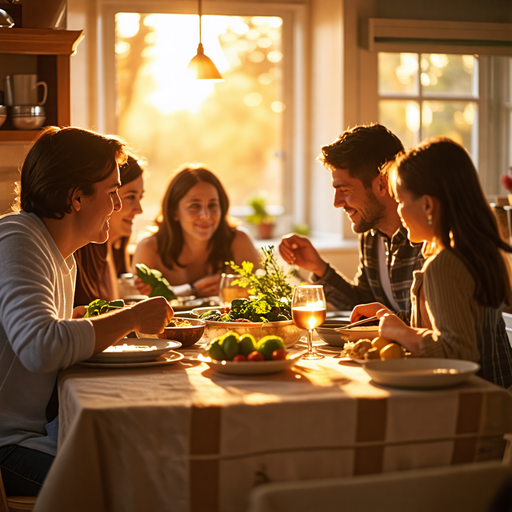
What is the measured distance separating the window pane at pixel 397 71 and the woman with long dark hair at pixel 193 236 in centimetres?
160

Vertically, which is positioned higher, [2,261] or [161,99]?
[161,99]

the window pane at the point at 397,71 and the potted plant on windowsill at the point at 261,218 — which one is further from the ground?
the window pane at the point at 397,71

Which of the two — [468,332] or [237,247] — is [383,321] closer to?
[468,332]

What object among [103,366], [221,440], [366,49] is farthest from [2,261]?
[366,49]

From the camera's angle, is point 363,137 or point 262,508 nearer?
point 262,508

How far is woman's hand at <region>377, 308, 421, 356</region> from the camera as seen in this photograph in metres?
1.52

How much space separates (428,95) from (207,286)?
87.9 inches

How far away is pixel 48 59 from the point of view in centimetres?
279

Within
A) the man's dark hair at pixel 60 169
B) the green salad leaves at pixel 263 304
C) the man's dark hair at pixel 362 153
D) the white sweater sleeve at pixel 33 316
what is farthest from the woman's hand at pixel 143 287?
the white sweater sleeve at pixel 33 316

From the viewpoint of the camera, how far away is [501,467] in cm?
104

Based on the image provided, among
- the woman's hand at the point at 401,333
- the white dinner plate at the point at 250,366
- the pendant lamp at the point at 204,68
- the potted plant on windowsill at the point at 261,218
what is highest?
the pendant lamp at the point at 204,68

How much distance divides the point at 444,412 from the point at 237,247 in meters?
2.16

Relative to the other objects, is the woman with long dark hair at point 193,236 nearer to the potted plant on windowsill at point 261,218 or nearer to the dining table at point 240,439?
the potted plant on windowsill at point 261,218

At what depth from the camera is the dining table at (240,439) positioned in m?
1.26
